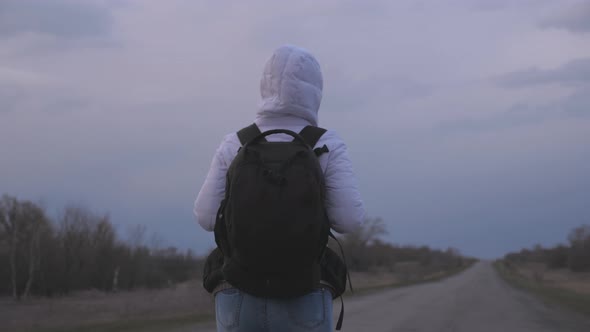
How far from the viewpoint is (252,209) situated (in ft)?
7.00

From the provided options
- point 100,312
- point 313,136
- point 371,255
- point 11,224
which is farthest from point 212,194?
point 371,255

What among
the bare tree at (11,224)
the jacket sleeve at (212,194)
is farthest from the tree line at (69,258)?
the jacket sleeve at (212,194)

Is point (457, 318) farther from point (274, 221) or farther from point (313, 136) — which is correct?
point (274, 221)

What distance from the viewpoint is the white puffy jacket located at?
2.41 metres

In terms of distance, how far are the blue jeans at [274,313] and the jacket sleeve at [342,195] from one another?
277 millimetres

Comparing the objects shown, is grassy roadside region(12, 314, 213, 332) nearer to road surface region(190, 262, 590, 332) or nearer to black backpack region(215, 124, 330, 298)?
road surface region(190, 262, 590, 332)

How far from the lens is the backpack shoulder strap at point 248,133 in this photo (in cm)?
251

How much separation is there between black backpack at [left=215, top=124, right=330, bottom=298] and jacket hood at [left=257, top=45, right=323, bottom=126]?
0.26 meters

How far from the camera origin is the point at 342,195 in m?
2.41

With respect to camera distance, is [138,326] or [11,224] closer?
[138,326]

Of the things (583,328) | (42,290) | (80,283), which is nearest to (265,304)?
(583,328)

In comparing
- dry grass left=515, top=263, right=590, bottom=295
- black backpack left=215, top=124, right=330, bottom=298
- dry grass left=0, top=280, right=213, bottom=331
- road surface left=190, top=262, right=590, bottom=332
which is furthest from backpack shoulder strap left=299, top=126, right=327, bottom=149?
dry grass left=515, top=263, right=590, bottom=295

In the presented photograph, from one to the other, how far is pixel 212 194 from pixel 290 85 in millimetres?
535

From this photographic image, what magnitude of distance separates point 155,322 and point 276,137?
48.9 feet
